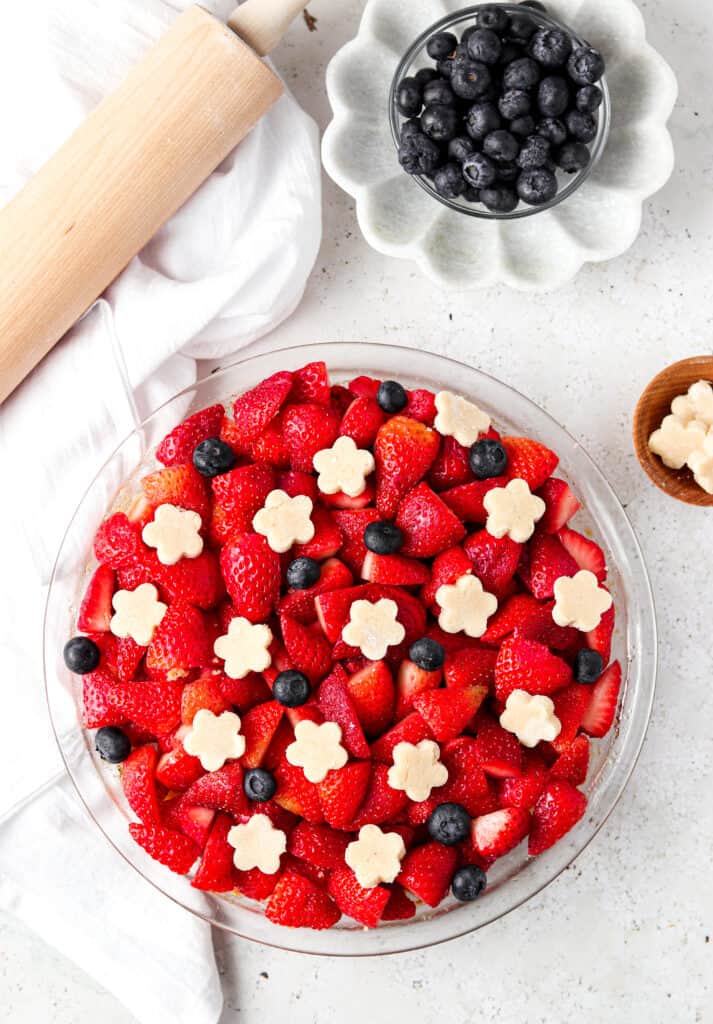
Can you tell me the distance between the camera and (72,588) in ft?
5.72

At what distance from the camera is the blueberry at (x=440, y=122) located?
165 cm

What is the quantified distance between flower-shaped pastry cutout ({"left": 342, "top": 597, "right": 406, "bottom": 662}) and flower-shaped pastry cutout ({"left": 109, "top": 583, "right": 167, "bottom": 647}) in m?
0.30

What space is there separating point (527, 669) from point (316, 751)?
336 millimetres

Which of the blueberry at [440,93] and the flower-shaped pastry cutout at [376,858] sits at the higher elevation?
the blueberry at [440,93]

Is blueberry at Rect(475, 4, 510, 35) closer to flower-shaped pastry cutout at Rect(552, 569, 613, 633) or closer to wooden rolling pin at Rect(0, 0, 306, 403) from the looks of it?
wooden rolling pin at Rect(0, 0, 306, 403)

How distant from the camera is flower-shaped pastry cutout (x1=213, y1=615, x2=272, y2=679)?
1.52 metres

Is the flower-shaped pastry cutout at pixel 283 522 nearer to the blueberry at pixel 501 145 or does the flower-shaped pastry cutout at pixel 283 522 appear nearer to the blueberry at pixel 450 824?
the blueberry at pixel 450 824

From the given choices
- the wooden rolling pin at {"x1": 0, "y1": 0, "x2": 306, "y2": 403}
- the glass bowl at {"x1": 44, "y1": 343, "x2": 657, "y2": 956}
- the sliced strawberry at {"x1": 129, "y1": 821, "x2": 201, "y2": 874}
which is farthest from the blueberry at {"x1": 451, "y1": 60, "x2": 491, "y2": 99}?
the sliced strawberry at {"x1": 129, "y1": 821, "x2": 201, "y2": 874}

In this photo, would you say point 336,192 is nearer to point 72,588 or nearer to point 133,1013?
point 72,588

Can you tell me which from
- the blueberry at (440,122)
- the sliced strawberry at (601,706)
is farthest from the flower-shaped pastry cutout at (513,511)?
the blueberry at (440,122)

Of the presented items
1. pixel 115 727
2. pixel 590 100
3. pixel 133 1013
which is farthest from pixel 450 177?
pixel 133 1013

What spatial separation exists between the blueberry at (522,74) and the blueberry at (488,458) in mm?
578

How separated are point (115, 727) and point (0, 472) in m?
0.52

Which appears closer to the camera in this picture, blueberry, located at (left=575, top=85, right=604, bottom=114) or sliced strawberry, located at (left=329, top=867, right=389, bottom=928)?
sliced strawberry, located at (left=329, top=867, right=389, bottom=928)
